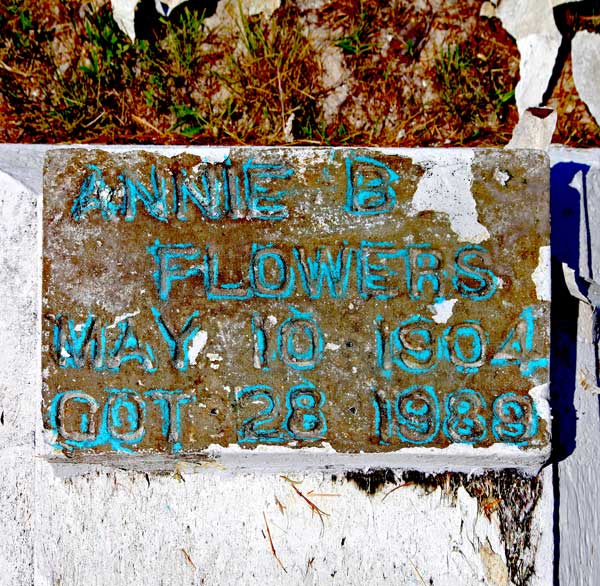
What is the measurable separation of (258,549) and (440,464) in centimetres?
65

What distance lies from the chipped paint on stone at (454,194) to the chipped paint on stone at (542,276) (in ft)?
0.57

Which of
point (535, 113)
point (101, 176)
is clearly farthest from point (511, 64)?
point (101, 176)

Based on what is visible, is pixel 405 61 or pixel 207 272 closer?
pixel 207 272

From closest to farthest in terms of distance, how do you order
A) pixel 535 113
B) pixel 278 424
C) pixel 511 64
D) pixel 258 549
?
pixel 278 424
pixel 258 549
pixel 535 113
pixel 511 64

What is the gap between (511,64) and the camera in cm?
288

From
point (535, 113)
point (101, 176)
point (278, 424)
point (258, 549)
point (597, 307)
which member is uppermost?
point (535, 113)

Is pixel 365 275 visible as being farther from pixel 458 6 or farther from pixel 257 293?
pixel 458 6

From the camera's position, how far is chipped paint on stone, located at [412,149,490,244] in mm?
2064

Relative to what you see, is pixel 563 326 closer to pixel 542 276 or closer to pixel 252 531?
pixel 542 276

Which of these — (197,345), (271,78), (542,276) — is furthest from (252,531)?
(271,78)

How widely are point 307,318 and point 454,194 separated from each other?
586mm

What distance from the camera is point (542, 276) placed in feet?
6.72

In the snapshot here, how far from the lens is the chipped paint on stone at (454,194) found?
206 cm

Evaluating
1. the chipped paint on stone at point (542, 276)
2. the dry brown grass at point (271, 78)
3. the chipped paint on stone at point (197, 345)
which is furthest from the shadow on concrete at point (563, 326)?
the chipped paint on stone at point (197, 345)
